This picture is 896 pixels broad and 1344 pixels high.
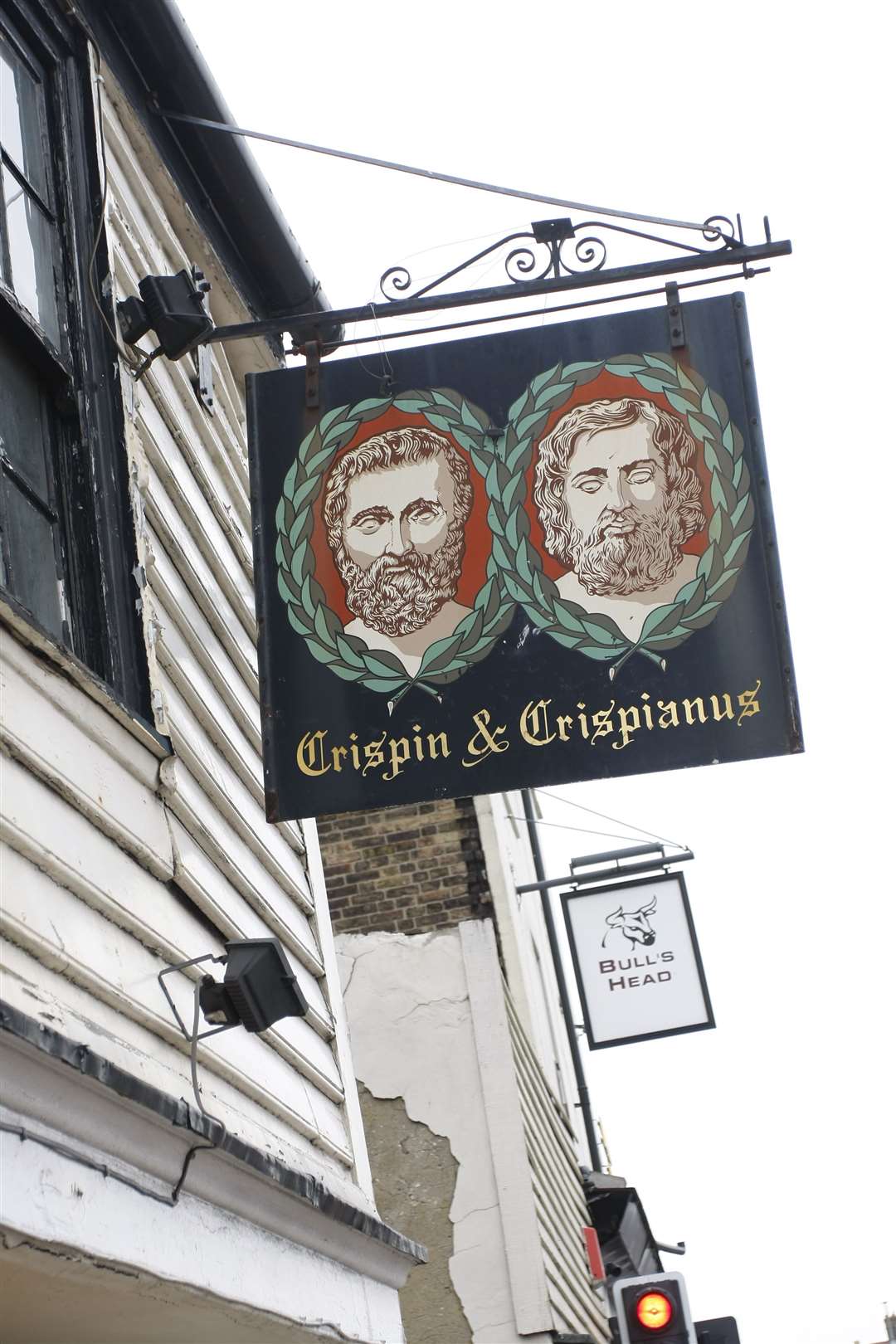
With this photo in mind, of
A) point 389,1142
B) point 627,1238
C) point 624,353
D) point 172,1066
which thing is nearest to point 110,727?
point 172,1066

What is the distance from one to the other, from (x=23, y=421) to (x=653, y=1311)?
547cm

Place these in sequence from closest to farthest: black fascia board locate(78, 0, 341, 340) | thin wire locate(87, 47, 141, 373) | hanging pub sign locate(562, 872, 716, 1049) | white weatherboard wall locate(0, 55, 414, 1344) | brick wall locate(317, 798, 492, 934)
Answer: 1. white weatherboard wall locate(0, 55, 414, 1344)
2. thin wire locate(87, 47, 141, 373)
3. black fascia board locate(78, 0, 341, 340)
4. brick wall locate(317, 798, 492, 934)
5. hanging pub sign locate(562, 872, 716, 1049)

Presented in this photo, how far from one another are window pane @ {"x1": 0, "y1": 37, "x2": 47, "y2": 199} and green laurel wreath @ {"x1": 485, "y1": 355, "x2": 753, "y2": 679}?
1478 mm

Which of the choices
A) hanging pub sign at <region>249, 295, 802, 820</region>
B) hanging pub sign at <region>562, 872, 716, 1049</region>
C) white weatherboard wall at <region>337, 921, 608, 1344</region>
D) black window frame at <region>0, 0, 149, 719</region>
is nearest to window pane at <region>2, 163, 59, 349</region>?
black window frame at <region>0, 0, 149, 719</region>

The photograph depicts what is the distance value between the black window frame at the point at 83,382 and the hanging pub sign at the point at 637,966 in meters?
7.26

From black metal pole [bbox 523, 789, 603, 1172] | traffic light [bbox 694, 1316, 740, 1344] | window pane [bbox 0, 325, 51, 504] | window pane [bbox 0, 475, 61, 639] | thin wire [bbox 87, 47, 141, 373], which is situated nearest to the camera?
window pane [bbox 0, 475, 61, 639]

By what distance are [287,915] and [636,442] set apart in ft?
6.67

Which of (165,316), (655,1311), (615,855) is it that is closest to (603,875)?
(615,855)

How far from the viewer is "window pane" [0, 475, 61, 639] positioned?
13.0 feet

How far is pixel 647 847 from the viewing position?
11.9m

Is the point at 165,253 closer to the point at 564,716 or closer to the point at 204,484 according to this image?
the point at 204,484

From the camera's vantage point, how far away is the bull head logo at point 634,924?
1126 centimetres

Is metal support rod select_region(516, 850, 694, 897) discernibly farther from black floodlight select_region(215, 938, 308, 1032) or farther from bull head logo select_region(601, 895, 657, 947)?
black floodlight select_region(215, 938, 308, 1032)

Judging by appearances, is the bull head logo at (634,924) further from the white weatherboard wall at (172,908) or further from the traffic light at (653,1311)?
the white weatherboard wall at (172,908)
